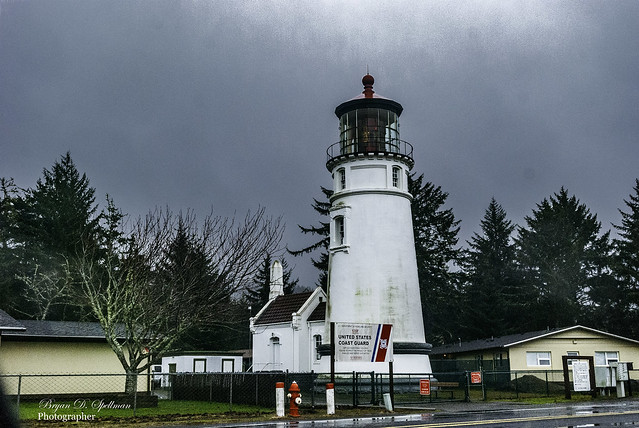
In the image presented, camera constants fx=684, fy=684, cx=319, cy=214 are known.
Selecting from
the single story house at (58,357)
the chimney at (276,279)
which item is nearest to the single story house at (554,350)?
the chimney at (276,279)

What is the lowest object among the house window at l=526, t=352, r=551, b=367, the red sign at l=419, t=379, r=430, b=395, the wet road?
the wet road

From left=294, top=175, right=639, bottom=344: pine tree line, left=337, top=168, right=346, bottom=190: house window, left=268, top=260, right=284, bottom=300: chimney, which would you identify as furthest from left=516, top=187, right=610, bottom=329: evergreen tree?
left=337, top=168, right=346, bottom=190: house window

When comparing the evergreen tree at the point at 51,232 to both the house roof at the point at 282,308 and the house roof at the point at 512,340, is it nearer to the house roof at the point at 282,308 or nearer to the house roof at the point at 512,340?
the house roof at the point at 282,308

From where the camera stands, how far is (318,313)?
4084 cm

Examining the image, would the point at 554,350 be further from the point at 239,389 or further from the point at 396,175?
the point at 239,389

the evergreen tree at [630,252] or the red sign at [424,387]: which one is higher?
the evergreen tree at [630,252]

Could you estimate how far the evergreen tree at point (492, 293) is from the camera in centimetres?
5994

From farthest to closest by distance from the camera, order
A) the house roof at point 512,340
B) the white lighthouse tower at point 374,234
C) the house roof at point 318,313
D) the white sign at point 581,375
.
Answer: the house roof at point 318,313 → the house roof at point 512,340 → the white lighthouse tower at point 374,234 → the white sign at point 581,375

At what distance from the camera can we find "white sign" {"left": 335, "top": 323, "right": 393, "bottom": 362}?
24031 millimetres

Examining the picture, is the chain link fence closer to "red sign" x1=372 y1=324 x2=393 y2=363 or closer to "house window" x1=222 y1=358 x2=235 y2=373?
"red sign" x1=372 y1=324 x2=393 y2=363

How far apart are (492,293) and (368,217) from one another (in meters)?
29.1

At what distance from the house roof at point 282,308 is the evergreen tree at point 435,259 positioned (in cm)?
1735

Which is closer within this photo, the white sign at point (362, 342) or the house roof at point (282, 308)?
the white sign at point (362, 342)

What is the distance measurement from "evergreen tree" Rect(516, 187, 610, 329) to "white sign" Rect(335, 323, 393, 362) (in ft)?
128
